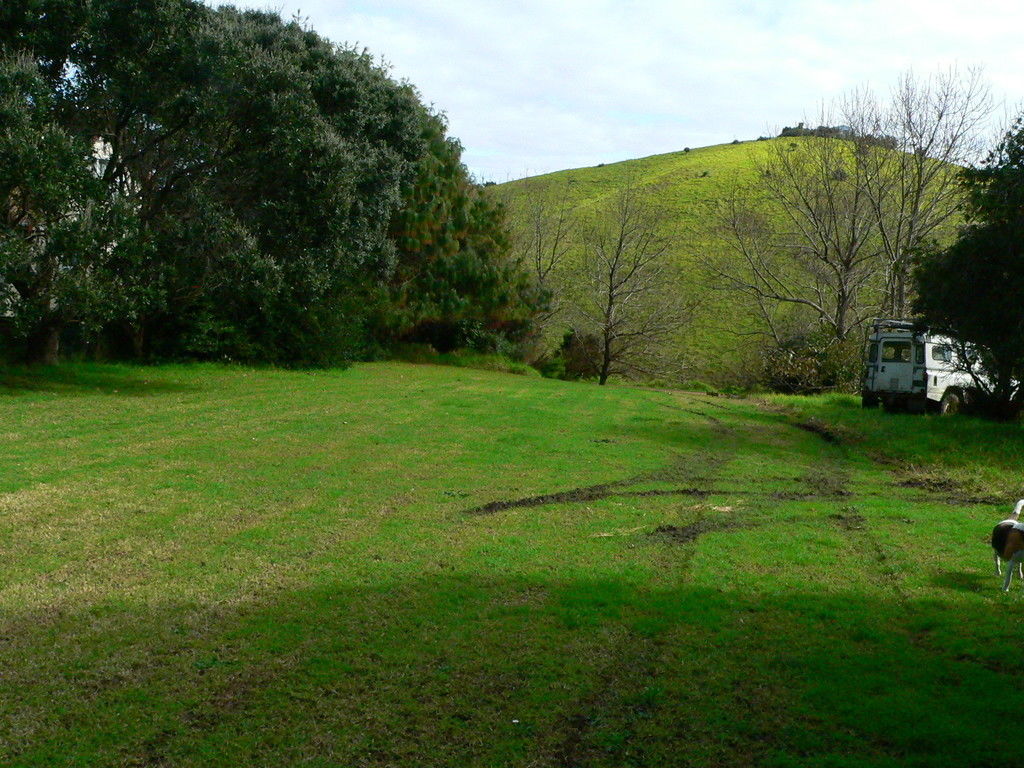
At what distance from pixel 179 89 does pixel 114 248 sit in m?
4.56

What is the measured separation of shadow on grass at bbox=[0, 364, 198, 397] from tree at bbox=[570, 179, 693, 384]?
26.5m

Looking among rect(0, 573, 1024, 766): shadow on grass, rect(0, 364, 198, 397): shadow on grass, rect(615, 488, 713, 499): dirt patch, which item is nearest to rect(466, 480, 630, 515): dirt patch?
rect(615, 488, 713, 499): dirt patch

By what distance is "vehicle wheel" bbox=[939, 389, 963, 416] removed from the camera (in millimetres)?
26031

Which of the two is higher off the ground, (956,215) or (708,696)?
(956,215)

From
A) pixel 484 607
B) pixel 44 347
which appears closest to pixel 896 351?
pixel 484 607

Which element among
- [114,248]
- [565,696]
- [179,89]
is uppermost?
[179,89]

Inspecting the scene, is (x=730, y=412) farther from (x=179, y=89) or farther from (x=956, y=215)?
(x=956, y=215)

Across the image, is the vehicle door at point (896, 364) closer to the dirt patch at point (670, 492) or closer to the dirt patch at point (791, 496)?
the dirt patch at point (791, 496)

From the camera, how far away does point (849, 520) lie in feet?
38.1

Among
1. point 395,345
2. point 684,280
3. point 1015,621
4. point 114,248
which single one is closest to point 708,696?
point 1015,621

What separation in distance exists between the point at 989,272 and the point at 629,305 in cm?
2815

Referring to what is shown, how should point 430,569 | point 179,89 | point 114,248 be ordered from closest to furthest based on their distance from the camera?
point 430,569 → point 114,248 → point 179,89

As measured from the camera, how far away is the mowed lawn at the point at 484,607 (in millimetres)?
5242

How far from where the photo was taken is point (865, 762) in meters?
4.92
